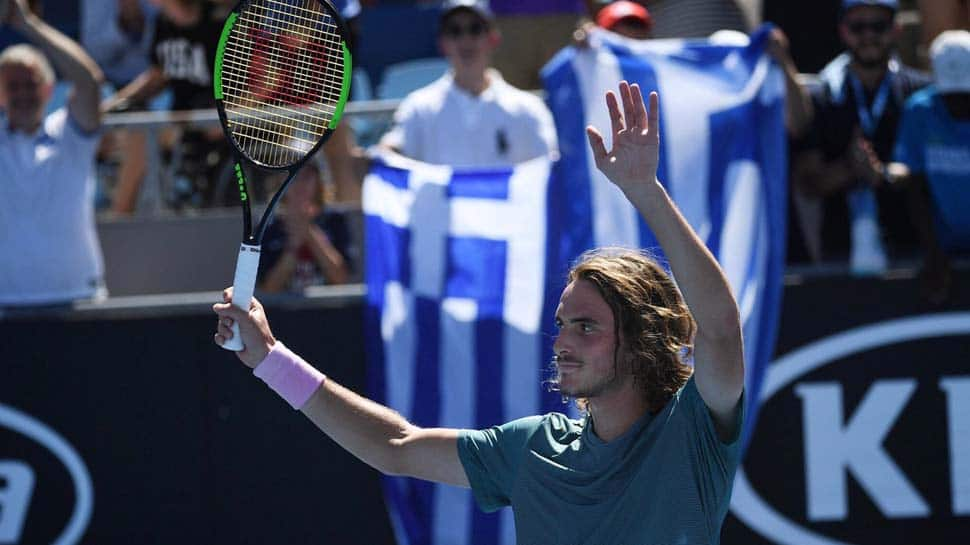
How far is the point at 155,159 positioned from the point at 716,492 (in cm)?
429

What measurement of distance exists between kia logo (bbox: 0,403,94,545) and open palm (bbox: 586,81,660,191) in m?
4.31

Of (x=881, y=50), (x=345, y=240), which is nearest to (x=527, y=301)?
(x=345, y=240)

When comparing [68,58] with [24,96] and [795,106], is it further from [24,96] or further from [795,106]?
[795,106]

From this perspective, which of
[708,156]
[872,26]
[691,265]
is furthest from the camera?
[872,26]

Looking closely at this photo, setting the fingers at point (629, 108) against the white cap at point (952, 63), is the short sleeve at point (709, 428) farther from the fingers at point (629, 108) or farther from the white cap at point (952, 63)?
the white cap at point (952, 63)

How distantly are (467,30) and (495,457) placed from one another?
3667 millimetres

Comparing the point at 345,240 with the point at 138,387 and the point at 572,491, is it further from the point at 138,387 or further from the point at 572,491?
the point at 572,491

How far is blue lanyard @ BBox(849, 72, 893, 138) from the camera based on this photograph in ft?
20.6

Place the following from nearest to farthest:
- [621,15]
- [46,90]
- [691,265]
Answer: [691,265] < [46,90] < [621,15]


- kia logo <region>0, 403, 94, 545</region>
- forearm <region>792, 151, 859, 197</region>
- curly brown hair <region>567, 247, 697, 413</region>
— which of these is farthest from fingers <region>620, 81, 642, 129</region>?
kia logo <region>0, 403, 94, 545</region>

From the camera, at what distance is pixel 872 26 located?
620 centimetres

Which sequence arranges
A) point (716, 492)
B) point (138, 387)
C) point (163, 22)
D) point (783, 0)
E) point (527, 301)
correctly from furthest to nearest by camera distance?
point (163, 22) < point (783, 0) < point (138, 387) < point (527, 301) < point (716, 492)

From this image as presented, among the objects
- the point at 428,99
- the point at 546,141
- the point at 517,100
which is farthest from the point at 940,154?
the point at 428,99

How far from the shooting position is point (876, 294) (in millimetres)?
6227
